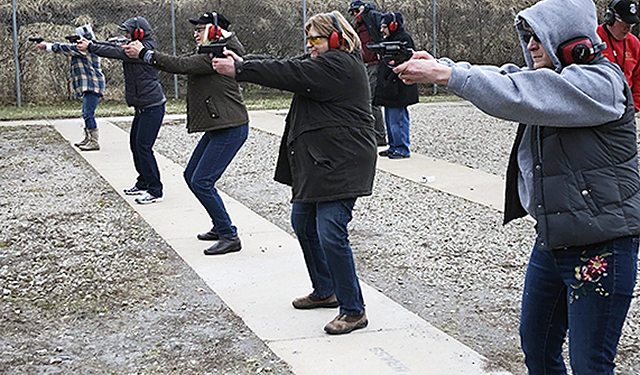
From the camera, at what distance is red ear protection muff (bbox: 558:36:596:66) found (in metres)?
3.00

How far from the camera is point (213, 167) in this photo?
659 centimetres

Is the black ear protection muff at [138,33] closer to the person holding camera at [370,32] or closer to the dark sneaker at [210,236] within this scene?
the dark sneaker at [210,236]

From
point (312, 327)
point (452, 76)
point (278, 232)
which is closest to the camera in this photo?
point (452, 76)

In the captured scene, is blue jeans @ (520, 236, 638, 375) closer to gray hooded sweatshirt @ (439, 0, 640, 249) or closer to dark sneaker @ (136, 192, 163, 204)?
gray hooded sweatshirt @ (439, 0, 640, 249)

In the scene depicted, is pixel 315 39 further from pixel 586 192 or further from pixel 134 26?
pixel 134 26

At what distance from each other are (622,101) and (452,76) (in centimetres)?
Answer: 62

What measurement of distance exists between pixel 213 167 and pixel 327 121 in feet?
6.66

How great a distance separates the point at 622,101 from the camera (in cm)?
302

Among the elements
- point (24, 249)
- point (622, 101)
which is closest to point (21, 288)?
point (24, 249)

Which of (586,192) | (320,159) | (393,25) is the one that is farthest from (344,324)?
(393,25)

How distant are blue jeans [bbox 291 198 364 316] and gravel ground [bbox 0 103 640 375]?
56cm

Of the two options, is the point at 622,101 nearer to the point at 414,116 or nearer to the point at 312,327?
the point at 312,327

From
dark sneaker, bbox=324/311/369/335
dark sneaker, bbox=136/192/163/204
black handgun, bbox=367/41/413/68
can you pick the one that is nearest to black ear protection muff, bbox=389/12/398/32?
dark sneaker, bbox=136/192/163/204

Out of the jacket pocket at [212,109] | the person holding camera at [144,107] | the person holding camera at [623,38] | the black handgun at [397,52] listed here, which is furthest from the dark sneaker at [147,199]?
the black handgun at [397,52]
